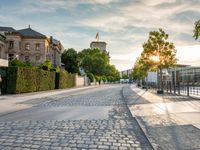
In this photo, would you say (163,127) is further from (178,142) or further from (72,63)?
(72,63)

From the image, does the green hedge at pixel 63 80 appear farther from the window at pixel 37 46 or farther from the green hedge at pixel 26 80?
the window at pixel 37 46

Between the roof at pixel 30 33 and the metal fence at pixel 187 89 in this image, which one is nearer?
the metal fence at pixel 187 89

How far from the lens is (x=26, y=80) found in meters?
31.9

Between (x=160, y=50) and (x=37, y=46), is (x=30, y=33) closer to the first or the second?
(x=37, y=46)

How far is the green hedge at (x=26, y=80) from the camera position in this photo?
29312mm

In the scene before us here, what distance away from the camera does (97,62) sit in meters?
108

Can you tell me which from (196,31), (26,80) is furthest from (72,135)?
(26,80)

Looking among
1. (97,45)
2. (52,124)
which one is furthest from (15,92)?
(97,45)

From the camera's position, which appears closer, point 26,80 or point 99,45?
point 26,80

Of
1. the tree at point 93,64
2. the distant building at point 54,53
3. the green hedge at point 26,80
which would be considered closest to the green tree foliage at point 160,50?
the green hedge at point 26,80

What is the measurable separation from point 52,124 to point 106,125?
1.78m

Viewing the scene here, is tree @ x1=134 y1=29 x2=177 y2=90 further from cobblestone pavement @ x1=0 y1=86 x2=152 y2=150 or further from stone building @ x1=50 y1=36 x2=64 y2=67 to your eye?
stone building @ x1=50 y1=36 x2=64 y2=67

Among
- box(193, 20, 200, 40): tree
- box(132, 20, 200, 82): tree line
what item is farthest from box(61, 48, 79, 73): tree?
box(193, 20, 200, 40): tree

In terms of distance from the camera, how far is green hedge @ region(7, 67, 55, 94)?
2931cm
